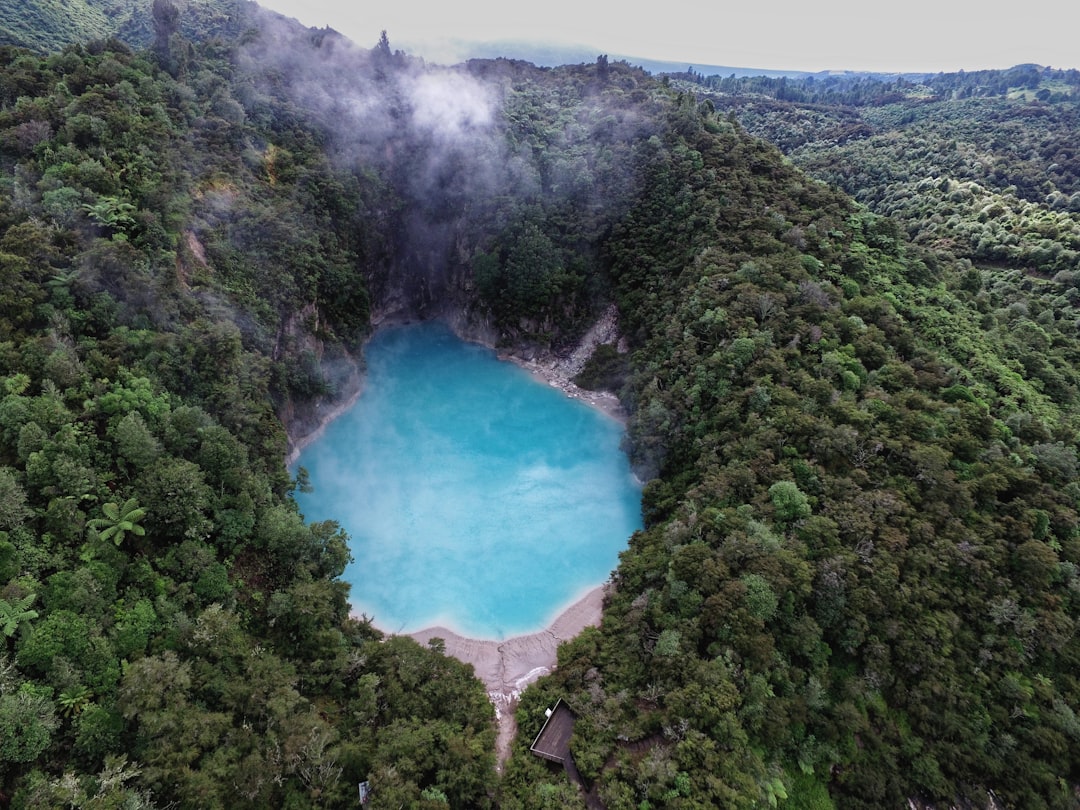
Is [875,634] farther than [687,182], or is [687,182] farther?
[687,182]

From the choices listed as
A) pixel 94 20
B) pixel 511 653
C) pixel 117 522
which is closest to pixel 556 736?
pixel 511 653

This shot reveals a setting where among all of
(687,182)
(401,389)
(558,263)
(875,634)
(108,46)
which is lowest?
(401,389)

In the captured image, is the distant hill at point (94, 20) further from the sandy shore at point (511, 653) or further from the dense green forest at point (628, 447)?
the sandy shore at point (511, 653)

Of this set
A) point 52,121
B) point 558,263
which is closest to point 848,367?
point 558,263

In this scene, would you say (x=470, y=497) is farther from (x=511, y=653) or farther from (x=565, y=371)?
(x=565, y=371)

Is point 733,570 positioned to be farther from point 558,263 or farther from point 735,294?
point 558,263

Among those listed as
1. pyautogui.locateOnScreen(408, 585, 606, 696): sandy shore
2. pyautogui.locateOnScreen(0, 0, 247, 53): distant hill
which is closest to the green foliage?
pyautogui.locateOnScreen(408, 585, 606, 696): sandy shore

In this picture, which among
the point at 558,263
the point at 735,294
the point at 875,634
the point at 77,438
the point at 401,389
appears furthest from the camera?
the point at 558,263
